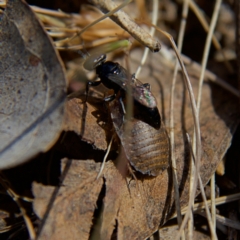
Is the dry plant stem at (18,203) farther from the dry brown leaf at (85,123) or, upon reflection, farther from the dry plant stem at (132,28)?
the dry plant stem at (132,28)

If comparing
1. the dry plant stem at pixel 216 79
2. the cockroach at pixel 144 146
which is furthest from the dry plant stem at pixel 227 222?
the dry plant stem at pixel 216 79

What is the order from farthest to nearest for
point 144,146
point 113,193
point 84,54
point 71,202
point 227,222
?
point 84,54 → point 227,222 → point 144,146 → point 113,193 → point 71,202

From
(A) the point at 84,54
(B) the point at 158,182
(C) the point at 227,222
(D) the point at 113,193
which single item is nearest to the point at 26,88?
(D) the point at 113,193

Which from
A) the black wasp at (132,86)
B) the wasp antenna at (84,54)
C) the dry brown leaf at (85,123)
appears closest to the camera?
the dry brown leaf at (85,123)

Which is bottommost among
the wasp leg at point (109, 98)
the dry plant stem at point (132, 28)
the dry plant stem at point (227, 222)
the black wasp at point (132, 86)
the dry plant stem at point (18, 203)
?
the dry plant stem at point (18, 203)

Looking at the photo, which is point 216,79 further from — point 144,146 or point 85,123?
point 85,123

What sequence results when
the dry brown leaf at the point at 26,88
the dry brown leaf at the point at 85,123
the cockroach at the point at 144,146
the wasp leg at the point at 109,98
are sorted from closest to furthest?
the dry brown leaf at the point at 26,88 → the dry brown leaf at the point at 85,123 → the cockroach at the point at 144,146 → the wasp leg at the point at 109,98

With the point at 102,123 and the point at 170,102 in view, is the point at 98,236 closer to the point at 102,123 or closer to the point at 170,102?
the point at 102,123

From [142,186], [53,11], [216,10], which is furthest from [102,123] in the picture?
[216,10]

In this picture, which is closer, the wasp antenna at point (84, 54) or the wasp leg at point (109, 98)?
the wasp leg at point (109, 98)
